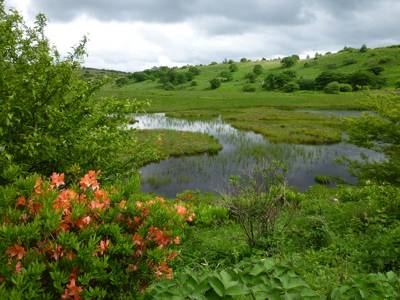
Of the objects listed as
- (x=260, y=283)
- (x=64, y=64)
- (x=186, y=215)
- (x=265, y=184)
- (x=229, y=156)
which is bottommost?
(x=229, y=156)

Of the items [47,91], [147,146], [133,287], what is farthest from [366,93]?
[133,287]

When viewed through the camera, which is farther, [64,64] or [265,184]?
[265,184]

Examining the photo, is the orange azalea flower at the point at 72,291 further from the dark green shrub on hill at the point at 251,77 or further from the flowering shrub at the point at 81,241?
the dark green shrub on hill at the point at 251,77

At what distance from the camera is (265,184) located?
30.1 ft

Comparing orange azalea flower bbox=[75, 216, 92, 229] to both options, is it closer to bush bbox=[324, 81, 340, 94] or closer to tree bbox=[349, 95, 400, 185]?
tree bbox=[349, 95, 400, 185]

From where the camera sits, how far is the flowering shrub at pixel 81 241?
10.6ft

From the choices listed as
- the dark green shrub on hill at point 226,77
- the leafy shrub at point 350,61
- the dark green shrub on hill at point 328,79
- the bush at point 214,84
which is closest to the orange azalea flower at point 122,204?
the dark green shrub on hill at point 328,79

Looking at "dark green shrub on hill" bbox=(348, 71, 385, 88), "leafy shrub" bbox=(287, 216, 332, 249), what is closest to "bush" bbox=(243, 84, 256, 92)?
"dark green shrub on hill" bbox=(348, 71, 385, 88)

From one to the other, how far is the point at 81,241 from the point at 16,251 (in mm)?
542

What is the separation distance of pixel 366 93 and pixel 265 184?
4.02 metres

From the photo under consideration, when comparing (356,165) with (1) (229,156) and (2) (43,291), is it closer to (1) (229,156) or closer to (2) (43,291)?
(2) (43,291)

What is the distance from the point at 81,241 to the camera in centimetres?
343

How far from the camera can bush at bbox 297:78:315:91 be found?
309 ft

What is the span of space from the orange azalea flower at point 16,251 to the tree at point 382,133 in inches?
337
